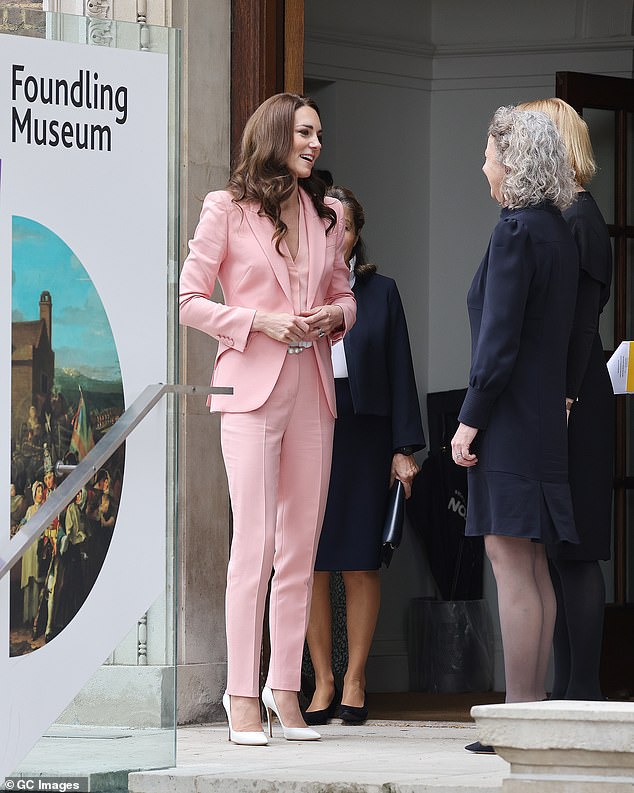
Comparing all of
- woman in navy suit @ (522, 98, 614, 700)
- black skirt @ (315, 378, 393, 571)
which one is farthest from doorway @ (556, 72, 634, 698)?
woman in navy suit @ (522, 98, 614, 700)

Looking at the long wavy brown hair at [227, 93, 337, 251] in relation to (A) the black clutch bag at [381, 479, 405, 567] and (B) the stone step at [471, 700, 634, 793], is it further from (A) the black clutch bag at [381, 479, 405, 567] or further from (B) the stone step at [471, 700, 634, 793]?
(B) the stone step at [471, 700, 634, 793]

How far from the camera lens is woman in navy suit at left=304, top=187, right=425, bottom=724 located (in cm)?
532

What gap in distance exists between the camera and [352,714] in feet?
17.2

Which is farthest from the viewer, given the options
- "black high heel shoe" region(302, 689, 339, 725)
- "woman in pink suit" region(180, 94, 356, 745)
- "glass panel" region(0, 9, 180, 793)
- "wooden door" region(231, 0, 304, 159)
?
"wooden door" region(231, 0, 304, 159)

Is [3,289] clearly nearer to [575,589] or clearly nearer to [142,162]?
[142,162]

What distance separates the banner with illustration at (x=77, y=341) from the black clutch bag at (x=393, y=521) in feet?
5.21

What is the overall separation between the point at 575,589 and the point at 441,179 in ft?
11.9

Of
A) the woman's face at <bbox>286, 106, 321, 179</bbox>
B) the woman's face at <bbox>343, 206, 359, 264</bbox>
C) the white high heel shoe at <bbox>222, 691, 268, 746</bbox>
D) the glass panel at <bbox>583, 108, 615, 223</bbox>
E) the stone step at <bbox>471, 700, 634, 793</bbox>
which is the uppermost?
the glass panel at <bbox>583, 108, 615, 223</bbox>

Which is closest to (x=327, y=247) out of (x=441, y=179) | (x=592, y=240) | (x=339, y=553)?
(x=592, y=240)

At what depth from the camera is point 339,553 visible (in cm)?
533

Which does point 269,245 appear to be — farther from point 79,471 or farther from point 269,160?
point 79,471

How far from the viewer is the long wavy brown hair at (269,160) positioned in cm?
456

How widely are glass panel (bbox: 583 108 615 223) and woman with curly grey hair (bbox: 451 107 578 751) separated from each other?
7.73ft

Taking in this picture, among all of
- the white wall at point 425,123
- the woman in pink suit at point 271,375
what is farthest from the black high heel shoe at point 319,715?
the white wall at point 425,123
